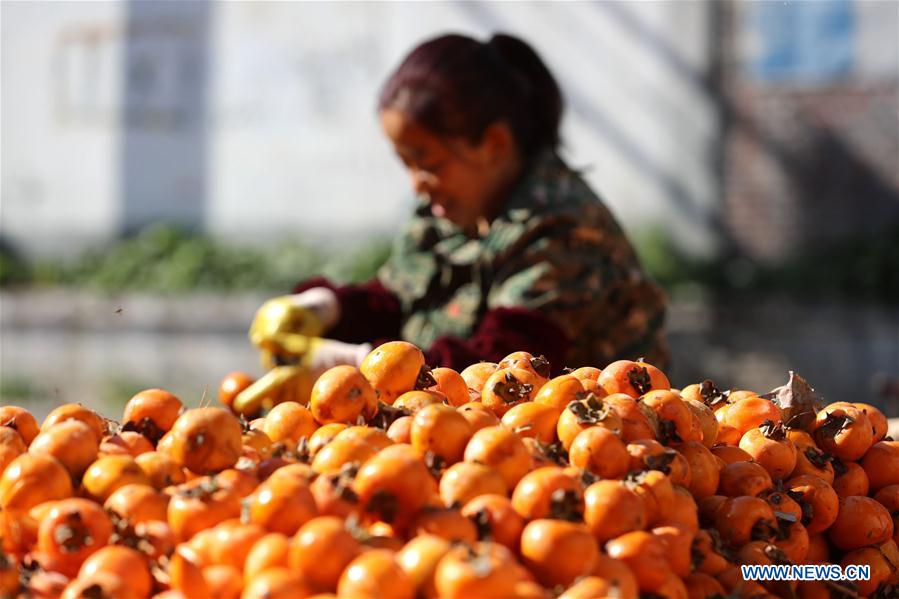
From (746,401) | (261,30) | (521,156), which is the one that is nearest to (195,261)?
(261,30)

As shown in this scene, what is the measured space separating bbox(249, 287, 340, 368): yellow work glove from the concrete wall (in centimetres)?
377

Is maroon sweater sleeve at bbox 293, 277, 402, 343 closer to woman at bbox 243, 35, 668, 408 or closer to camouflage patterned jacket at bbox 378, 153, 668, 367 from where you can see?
woman at bbox 243, 35, 668, 408

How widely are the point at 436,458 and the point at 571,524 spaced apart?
0.27m

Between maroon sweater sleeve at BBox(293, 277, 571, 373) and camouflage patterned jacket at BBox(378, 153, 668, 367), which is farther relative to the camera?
camouflage patterned jacket at BBox(378, 153, 668, 367)

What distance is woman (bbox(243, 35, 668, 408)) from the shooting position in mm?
3188

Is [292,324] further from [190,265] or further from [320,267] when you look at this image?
[190,265]

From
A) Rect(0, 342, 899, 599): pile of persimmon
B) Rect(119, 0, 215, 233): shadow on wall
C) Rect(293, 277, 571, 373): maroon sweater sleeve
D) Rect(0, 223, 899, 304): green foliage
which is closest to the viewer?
Rect(0, 342, 899, 599): pile of persimmon

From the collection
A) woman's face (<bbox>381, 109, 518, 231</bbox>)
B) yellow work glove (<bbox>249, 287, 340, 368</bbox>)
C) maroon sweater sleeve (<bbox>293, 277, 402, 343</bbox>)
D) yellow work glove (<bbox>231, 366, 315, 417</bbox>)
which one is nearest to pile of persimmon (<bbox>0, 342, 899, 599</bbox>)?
yellow work glove (<bbox>231, 366, 315, 417</bbox>)

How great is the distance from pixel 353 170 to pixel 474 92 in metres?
4.31

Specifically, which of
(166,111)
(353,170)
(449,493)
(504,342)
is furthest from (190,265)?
(449,493)

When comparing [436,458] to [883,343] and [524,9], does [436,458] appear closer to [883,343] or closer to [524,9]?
[883,343]

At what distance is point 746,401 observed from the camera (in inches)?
81.3

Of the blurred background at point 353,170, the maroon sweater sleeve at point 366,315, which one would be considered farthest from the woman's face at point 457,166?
the blurred background at point 353,170

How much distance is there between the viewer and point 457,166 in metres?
3.37
